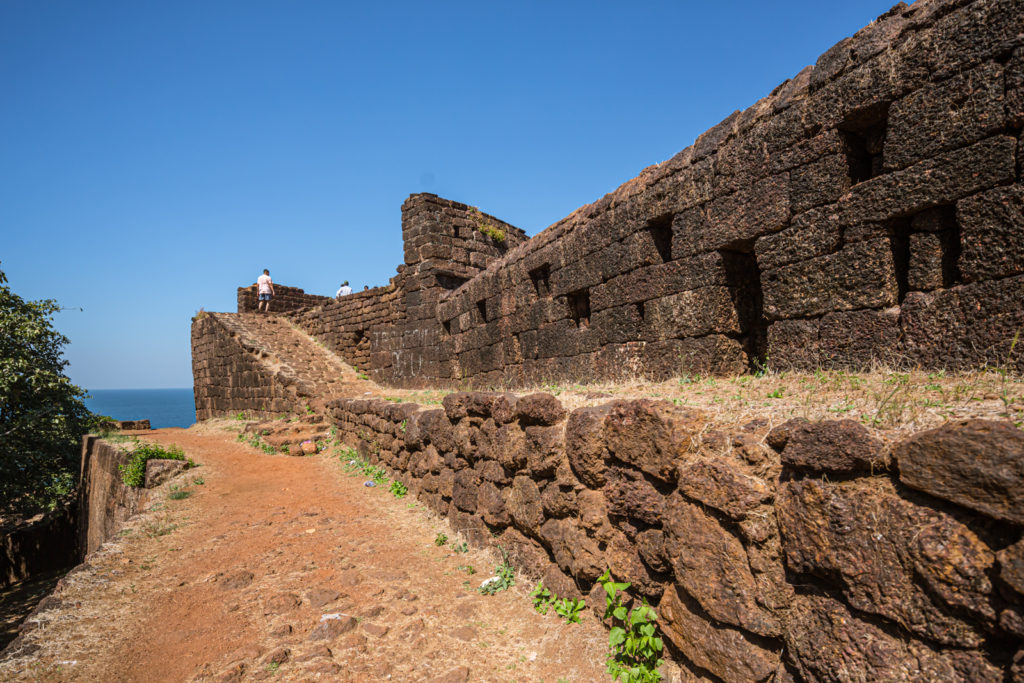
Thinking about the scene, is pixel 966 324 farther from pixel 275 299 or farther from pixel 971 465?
pixel 275 299

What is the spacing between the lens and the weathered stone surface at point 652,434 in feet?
9.71

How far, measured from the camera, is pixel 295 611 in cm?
414

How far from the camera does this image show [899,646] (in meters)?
1.92

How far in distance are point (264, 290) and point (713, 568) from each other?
2290 centimetres

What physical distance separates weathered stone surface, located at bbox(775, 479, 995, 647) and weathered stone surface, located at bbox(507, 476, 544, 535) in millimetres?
2206

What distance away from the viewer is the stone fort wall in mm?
3295

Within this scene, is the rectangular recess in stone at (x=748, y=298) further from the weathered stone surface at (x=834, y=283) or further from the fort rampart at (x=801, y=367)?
the weathered stone surface at (x=834, y=283)

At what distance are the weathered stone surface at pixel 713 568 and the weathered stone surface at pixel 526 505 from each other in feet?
4.84

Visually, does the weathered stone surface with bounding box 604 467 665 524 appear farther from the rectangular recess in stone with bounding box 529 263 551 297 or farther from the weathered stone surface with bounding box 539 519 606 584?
the rectangular recess in stone with bounding box 529 263 551 297

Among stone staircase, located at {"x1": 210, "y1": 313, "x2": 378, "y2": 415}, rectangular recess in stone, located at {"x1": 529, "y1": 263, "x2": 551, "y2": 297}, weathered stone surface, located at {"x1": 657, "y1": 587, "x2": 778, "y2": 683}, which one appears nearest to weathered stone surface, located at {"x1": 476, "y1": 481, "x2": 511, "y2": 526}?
weathered stone surface, located at {"x1": 657, "y1": 587, "x2": 778, "y2": 683}

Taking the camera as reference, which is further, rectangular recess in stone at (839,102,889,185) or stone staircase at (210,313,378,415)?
stone staircase at (210,313,378,415)

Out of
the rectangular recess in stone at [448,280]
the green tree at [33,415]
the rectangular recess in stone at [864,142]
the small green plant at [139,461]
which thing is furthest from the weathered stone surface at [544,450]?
the green tree at [33,415]

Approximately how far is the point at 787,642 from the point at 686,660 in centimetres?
69

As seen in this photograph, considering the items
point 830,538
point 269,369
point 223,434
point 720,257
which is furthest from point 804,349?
point 269,369
